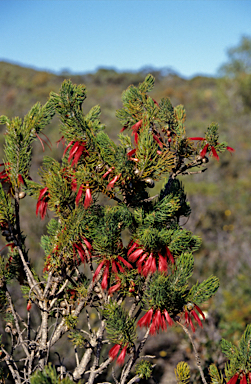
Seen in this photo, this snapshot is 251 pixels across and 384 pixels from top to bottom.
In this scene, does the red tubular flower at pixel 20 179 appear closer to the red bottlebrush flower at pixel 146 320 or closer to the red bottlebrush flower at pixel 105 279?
the red bottlebrush flower at pixel 105 279

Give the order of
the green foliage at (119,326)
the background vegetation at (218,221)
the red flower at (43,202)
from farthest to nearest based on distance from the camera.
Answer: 1. the background vegetation at (218,221)
2. the red flower at (43,202)
3. the green foliage at (119,326)

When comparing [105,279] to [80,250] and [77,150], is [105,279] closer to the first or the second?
[80,250]

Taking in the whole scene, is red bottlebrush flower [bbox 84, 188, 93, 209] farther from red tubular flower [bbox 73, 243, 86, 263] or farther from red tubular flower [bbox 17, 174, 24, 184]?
red tubular flower [bbox 17, 174, 24, 184]

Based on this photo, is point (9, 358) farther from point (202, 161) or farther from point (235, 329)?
point (235, 329)

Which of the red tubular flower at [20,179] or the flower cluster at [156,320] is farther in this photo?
the red tubular flower at [20,179]

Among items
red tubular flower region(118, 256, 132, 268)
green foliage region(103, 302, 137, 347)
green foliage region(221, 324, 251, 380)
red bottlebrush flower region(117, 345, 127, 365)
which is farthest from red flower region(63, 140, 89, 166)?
green foliage region(221, 324, 251, 380)

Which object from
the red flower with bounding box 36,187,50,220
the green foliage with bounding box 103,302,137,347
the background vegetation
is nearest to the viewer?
the green foliage with bounding box 103,302,137,347

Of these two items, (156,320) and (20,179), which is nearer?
(156,320)

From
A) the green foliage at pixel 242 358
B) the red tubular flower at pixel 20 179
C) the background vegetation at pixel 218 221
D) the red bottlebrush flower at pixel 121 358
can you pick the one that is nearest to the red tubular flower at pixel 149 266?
the red bottlebrush flower at pixel 121 358

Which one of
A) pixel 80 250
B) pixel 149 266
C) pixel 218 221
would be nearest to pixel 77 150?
pixel 80 250

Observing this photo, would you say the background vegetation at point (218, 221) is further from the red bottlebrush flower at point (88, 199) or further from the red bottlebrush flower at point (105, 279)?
the red bottlebrush flower at point (88, 199)

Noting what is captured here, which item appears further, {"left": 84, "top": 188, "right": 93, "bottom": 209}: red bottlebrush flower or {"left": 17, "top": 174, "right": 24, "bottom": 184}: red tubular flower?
{"left": 17, "top": 174, "right": 24, "bottom": 184}: red tubular flower

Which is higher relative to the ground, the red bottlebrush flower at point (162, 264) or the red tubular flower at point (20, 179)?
the red tubular flower at point (20, 179)

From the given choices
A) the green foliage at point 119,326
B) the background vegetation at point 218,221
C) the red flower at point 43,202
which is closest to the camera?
the green foliage at point 119,326
